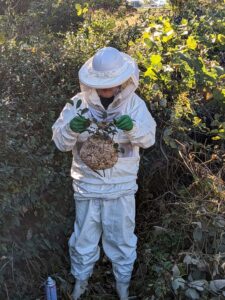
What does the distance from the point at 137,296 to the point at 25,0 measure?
7.73m

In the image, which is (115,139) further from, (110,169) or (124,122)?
(124,122)

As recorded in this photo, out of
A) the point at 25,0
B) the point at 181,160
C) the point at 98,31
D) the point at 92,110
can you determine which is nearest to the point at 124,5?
the point at 25,0

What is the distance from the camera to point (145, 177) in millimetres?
4141

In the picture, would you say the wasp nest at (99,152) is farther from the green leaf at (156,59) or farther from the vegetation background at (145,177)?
the green leaf at (156,59)

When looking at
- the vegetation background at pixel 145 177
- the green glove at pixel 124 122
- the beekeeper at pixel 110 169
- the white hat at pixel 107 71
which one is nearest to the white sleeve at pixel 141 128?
the beekeeper at pixel 110 169

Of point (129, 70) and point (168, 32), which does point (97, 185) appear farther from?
point (168, 32)

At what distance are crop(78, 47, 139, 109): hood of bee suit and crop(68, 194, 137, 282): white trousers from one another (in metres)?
0.66

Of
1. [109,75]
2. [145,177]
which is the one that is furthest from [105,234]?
[109,75]

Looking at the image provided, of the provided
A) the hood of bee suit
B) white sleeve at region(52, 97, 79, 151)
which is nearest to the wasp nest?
white sleeve at region(52, 97, 79, 151)

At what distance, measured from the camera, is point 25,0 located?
9.88 m

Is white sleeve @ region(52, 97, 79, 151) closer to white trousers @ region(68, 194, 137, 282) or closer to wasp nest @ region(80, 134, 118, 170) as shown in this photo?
wasp nest @ region(80, 134, 118, 170)

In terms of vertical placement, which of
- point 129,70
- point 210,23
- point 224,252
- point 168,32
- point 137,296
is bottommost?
point 137,296

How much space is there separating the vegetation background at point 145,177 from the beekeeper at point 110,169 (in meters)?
0.24

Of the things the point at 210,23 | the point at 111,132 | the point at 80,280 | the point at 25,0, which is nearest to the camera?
the point at 111,132
